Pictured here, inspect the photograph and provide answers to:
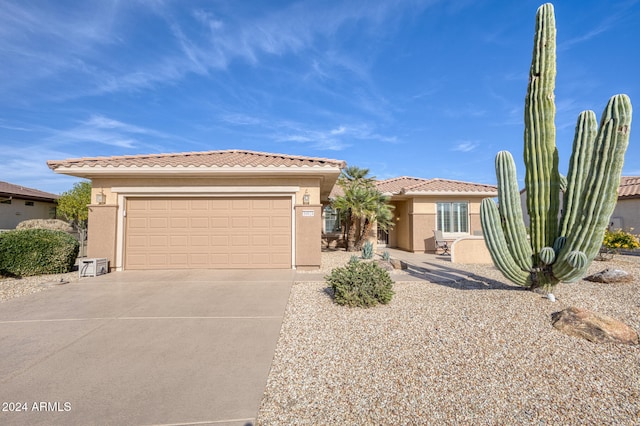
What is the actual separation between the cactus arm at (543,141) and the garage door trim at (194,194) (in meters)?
6.16

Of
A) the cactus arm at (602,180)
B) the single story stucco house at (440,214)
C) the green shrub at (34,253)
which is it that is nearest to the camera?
the cactus arm at (602,180)

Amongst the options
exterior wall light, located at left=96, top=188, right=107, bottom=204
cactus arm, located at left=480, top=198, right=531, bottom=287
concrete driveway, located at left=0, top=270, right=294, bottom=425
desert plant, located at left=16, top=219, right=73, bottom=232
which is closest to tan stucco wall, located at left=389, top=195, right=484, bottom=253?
cactus arm, located at left=480, top=198, right=531, bottom=287

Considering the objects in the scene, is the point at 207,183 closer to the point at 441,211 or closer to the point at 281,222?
the point at 281,222

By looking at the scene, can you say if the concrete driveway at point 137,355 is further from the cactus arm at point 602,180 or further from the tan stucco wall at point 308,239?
the cactus arm at point 602,180

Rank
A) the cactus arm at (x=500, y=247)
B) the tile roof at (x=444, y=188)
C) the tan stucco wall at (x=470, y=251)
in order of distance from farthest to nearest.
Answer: the tile roof at (x=444, y=188) → the tan stucco wall at (x=470, y=251) → the cactus arm at (x=500, y=247)

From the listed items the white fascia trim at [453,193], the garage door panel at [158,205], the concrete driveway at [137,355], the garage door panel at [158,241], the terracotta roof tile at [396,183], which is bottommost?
the concrete driveway at [137,355]

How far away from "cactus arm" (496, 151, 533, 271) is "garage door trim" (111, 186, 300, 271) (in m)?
5.72

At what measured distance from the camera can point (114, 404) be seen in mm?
2756

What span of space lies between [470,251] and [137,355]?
11.0 m

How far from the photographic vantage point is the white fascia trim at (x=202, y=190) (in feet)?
31.5

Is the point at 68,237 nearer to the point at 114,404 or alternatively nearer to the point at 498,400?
the point at 114,404

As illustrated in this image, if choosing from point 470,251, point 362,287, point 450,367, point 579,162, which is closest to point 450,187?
point 470,251

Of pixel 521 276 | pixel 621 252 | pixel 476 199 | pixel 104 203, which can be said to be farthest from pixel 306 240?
pixel 621 252

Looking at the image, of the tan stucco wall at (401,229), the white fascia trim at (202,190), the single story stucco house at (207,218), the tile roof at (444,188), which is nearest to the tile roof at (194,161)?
the single story stucco house at (207,218)
